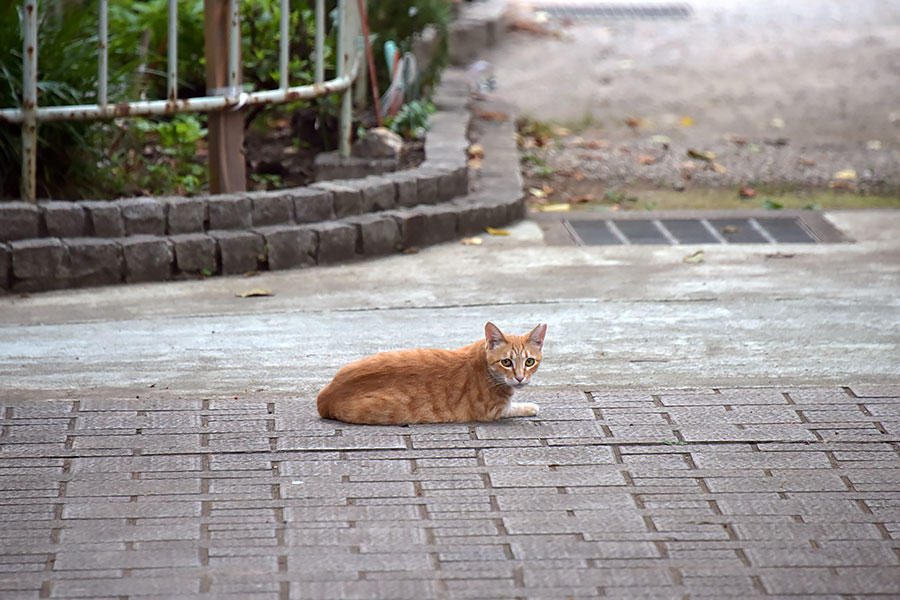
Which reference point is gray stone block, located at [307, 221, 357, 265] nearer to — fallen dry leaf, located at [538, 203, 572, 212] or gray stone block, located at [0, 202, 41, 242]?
gray stone block, located at [0, 202, 41, 242]

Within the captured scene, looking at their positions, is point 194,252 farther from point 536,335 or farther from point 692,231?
point 692,231

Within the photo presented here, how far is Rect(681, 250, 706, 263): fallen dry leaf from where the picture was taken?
638 cm

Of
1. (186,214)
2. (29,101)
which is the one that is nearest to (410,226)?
(186,214)

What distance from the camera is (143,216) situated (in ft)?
19.9

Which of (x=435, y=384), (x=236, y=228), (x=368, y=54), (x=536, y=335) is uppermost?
(x=368, y=54)

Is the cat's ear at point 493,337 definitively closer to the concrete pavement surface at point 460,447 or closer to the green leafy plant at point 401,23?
the concrete pavement surface at point 460,447

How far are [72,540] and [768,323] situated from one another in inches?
134

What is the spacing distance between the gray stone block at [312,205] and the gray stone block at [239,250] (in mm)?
360

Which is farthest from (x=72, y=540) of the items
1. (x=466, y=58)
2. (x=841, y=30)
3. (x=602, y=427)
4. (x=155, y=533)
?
(x=841, y=30)

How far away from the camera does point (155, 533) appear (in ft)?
10.8

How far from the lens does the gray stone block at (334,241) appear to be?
6.31m

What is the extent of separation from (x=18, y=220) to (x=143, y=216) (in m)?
0.65

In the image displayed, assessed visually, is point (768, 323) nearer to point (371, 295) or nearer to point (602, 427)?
point (602, 427)

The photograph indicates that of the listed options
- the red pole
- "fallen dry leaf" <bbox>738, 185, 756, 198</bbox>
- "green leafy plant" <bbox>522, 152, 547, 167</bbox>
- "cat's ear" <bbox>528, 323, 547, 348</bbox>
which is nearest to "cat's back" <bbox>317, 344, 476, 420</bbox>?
"cat's ear" <bbox>528, 323, 547, 348</bbox>
